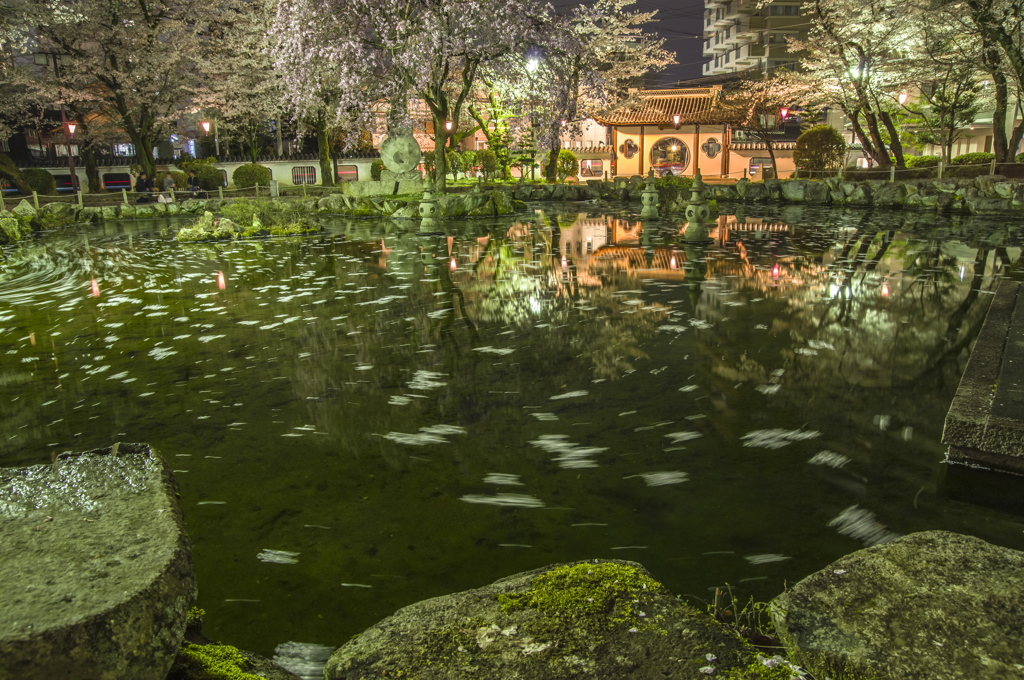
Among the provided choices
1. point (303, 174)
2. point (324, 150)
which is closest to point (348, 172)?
point (303, 174)

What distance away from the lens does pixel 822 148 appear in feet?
89.1

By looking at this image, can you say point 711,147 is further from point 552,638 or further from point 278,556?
point 552,638

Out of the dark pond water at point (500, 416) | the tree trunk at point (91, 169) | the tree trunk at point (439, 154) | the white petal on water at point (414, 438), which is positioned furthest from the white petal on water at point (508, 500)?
the tree trunk at point (91, 169)

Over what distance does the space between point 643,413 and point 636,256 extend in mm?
8026

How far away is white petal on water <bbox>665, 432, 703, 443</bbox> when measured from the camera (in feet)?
13.5

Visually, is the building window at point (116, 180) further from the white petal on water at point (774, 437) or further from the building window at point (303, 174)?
the white petal on water at point (774, 437)

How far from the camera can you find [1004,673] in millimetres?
1666

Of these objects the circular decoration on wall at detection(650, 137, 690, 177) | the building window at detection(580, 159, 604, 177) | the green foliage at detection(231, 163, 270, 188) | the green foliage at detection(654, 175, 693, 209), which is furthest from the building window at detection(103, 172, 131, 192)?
the green foliage at detection(654, 175, 693, 209)

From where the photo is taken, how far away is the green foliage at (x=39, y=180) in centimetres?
3309

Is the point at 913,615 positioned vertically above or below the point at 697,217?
below

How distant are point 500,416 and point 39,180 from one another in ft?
128

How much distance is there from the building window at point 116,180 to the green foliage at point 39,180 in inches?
204

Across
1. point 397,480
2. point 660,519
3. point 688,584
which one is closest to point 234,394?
point 397,480

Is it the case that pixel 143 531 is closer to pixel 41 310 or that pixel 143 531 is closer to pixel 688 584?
pixel 688 584
